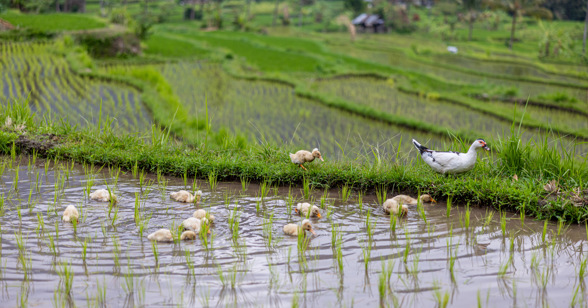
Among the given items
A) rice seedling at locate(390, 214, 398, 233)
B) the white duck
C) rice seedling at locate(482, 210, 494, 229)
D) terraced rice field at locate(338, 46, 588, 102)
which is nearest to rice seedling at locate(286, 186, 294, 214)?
rice seedling at locate(390, 214, 398, 233)

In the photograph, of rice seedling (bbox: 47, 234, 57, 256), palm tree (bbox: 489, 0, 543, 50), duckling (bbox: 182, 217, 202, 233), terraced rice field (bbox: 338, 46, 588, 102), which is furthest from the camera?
palm tree (bbox: 489, 0, 543, 50)

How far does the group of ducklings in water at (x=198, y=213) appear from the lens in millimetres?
4119

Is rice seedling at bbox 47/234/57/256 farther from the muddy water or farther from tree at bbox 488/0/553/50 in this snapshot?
tree at bbox 488/0/553/50

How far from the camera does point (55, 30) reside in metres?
15.1

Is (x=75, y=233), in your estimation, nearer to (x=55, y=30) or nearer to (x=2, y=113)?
(x=2, y=113)

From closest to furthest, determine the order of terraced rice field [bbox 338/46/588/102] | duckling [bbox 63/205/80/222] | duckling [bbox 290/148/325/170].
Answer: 1. duckling [bbox 63/205/80/222]
2. duckling [bbox 290/148/325/170]
3. terraced rice field [bbox 338/46/588/102]

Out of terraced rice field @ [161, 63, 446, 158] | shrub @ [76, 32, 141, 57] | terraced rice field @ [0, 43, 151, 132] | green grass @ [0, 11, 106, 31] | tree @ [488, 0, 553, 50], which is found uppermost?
tree @ [488, 0, 553, 50]

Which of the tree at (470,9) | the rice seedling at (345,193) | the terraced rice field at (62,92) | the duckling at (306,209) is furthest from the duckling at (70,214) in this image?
the tree at (470,9)

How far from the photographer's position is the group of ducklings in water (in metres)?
4.12

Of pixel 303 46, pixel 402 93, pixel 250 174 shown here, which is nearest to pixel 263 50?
pixel 303 46

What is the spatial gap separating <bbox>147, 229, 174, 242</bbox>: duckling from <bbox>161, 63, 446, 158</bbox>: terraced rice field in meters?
2.95

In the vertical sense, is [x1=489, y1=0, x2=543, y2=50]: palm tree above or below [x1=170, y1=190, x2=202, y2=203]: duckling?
above

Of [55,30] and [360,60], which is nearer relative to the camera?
[55,30]

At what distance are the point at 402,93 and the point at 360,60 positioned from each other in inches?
224
